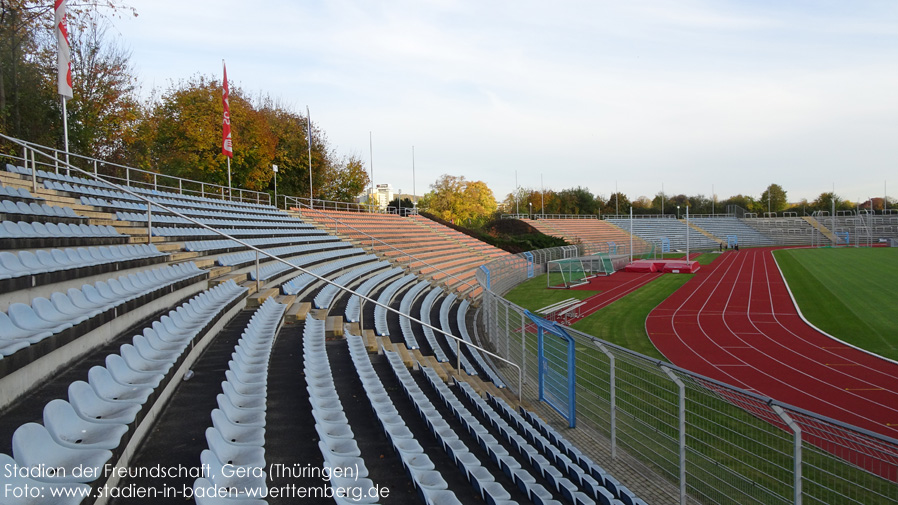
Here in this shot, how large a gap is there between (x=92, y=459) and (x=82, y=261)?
430cm

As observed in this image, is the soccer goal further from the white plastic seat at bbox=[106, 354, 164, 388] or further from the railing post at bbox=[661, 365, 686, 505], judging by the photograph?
the white plastic seat at bbox=[106, 354, 164, 388]

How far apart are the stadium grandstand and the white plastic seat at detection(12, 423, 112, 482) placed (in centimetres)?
1

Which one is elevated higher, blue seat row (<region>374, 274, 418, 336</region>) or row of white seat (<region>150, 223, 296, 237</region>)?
row of white seat (<region>150, 223, 296, 237</region>)

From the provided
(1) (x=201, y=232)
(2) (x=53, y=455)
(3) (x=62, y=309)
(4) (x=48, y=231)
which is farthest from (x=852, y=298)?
(2) (x=53, y=455)

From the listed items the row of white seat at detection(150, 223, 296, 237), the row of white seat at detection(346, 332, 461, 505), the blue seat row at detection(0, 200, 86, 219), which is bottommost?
the row of white seat at detection(346, 332, 461, 505)

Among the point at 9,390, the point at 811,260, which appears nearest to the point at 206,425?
the point at 9,390

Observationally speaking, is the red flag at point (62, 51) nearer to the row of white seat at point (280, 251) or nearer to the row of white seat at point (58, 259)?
the row of white seat at point (280, 251)

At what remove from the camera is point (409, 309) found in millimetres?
13328

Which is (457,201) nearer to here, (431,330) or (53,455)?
(431,330)

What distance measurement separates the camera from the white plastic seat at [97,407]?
3.00 meters

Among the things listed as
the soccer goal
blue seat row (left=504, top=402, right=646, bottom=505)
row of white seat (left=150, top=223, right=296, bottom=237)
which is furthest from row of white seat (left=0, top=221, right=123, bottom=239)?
the soccer goal

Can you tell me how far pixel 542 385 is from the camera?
805cm

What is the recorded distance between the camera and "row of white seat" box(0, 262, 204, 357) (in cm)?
363

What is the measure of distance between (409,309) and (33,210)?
8.01 meters
